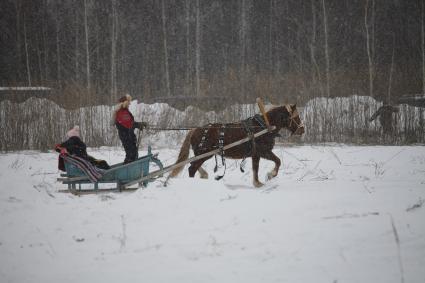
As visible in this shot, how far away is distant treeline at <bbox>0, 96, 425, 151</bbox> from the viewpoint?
39.8ft

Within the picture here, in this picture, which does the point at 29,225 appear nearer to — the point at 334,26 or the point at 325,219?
the point at 325,219

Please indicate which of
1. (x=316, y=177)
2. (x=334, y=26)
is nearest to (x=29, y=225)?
(x=316, y=177)

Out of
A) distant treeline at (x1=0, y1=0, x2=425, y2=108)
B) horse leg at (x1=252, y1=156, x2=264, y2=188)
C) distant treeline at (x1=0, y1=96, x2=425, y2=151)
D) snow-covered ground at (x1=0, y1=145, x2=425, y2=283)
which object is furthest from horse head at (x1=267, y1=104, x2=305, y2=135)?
distant treeline at (x1=0, y1=0, x2=425, y2=108)

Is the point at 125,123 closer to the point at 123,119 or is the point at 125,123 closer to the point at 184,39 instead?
the point at 123,119

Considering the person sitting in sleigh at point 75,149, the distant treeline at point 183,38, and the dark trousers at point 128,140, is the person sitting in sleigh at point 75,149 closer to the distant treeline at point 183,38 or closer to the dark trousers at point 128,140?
the dark trousers at point 128,140

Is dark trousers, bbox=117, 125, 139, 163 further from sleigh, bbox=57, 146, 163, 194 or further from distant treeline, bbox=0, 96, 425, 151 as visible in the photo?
distant treeline, bbox=0, 96, 425, 151

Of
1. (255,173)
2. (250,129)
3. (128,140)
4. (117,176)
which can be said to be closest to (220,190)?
(255,173)

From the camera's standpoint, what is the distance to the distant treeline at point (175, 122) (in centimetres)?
1214

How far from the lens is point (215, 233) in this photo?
440 cm

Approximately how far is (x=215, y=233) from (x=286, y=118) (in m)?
3.77

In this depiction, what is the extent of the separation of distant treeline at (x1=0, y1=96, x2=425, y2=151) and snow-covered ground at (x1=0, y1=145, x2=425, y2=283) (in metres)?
5.69

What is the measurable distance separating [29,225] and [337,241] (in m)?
3.21

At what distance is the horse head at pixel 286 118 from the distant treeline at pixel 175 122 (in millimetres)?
5223

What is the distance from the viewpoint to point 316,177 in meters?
8.00
